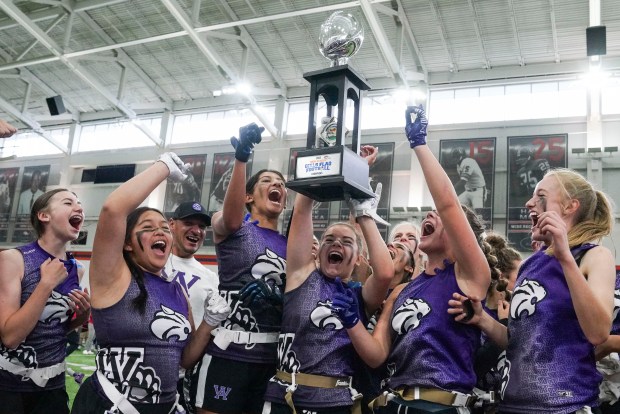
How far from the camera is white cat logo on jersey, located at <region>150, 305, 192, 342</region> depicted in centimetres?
228

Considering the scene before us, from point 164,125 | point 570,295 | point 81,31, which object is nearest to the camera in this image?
point 570,295

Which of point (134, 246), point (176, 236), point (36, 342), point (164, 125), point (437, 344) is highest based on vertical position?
→ point (164, 125)

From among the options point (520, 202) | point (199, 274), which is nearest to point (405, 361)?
point (199, 274)

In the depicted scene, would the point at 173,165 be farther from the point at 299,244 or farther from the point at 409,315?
the point at 409,315

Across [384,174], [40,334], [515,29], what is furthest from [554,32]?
[40,334]

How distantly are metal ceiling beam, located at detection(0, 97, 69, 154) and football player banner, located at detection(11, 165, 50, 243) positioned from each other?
2.85 feet

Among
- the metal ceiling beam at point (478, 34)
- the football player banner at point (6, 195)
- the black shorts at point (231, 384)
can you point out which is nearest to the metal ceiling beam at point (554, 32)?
the metal ceiling beam at point (478, 34)

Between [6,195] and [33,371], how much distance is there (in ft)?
60.5

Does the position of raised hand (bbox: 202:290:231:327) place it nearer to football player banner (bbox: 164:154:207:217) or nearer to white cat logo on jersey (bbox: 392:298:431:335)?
white cat logo on jersey (bbox: 392:298:431:335)

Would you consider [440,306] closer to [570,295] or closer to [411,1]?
[570,295]

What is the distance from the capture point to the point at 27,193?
1839 cm

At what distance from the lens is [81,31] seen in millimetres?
14773

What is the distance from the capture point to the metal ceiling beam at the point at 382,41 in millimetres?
10641

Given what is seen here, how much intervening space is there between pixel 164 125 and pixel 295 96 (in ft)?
15.3
